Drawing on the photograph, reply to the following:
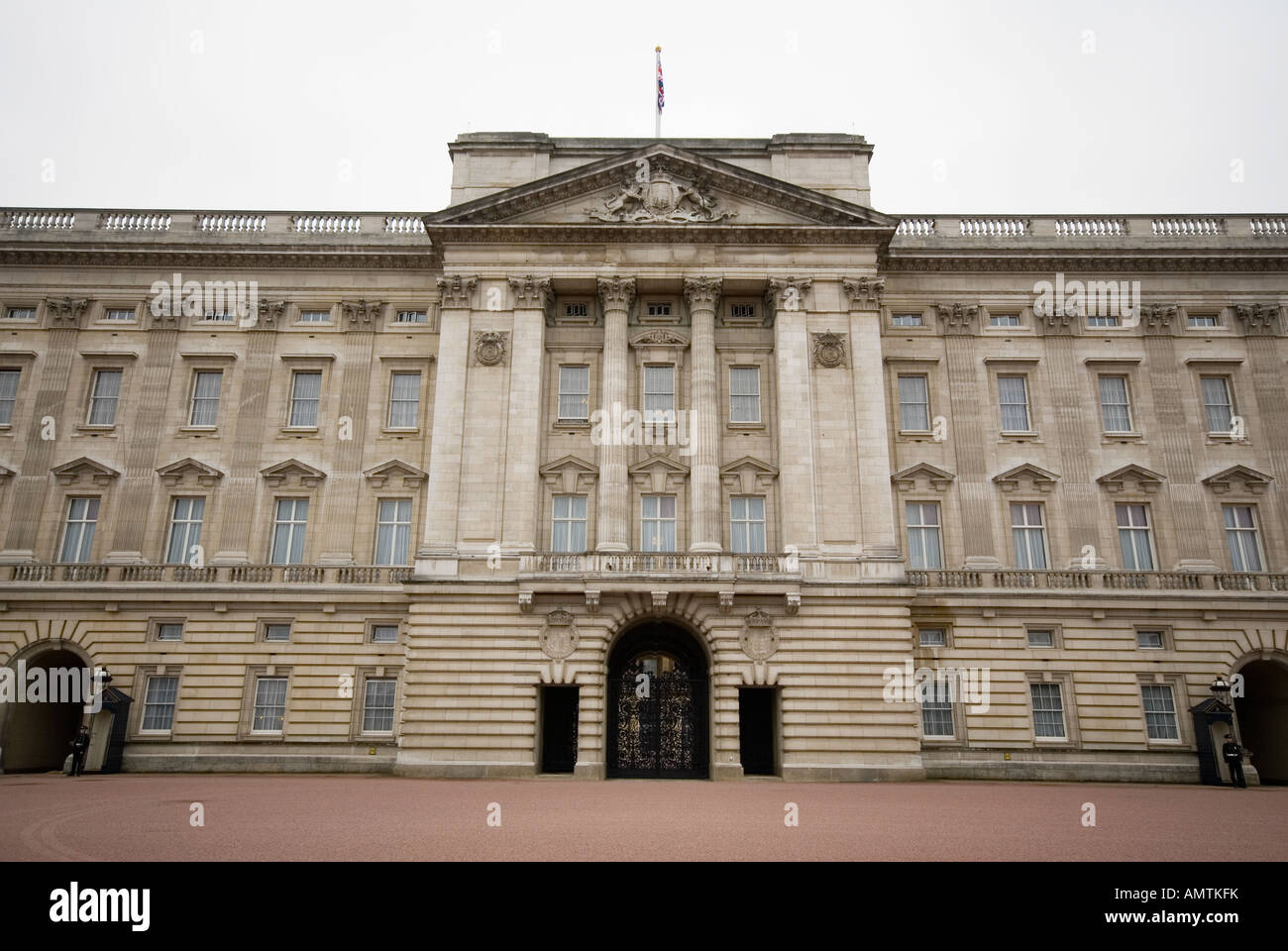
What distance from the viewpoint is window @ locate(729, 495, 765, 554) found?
32531 mm

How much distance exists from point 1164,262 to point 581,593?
91.8ft

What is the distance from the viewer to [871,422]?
32750 mm

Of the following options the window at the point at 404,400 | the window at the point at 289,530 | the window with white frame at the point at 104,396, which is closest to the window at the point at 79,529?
the window with white frame at the point at 104,396

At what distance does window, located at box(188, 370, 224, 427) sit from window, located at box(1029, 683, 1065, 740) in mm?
34123

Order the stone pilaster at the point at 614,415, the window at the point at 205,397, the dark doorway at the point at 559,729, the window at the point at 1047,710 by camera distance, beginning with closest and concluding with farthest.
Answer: the dark doorway at the point at 559,729
the stone pilaster at the point at 614,415
the window at the point at 1047,710
the window at the point at 205,397

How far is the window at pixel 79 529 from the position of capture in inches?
1339

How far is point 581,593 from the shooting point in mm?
30125

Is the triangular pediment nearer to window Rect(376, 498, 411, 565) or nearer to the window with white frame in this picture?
window Rect(376, 498, 411, 565)

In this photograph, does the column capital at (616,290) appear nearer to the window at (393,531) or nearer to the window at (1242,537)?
the window at (393,531)

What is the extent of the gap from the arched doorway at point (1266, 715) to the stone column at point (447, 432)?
29.7 metres

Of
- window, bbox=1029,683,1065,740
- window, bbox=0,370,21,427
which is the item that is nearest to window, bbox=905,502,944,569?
window, bbox=1029,683,1065,740
